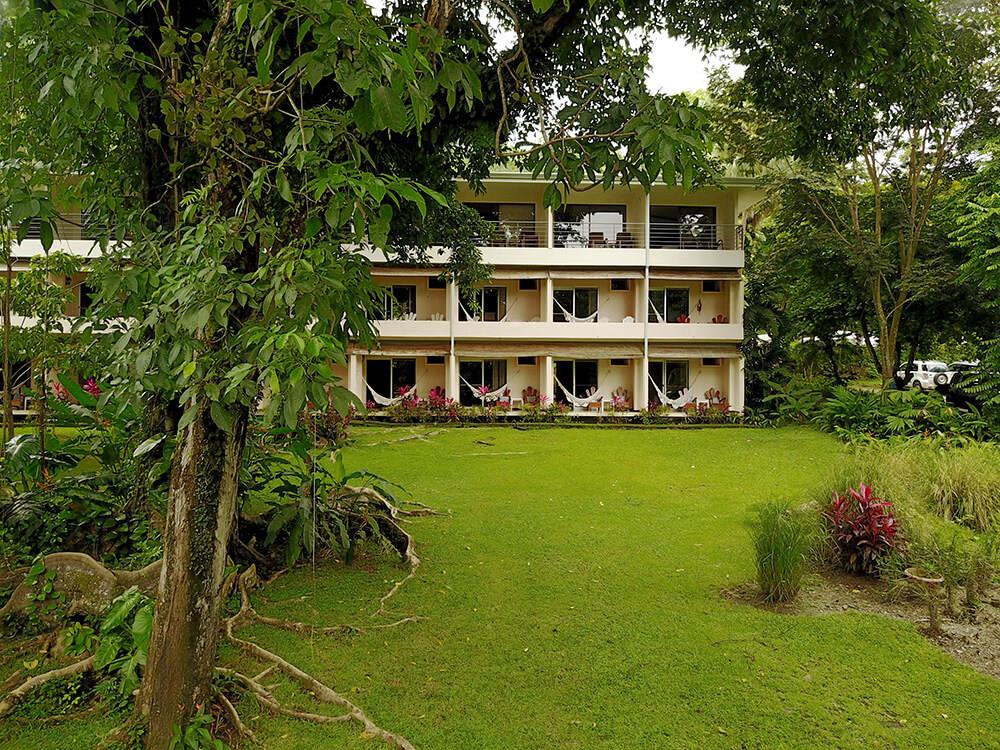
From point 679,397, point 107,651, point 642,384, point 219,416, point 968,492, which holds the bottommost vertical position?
point 107,651

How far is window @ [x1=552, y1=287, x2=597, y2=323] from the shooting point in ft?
59.4

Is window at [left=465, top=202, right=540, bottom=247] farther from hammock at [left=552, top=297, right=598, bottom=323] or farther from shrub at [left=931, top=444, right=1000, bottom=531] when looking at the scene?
shrub at [left=931, top=444, right=1000, bottom=531]

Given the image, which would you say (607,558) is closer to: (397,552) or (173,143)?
(397,552)

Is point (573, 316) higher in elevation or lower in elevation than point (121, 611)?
higher

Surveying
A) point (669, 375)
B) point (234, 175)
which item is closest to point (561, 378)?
point (669, 375)

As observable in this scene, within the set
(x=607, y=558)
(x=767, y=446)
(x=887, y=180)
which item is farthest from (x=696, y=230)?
(x=607, y=558)

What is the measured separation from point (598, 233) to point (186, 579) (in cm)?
1650

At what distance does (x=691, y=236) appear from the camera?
1811 cm

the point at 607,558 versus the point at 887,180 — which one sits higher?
the point at 887,180

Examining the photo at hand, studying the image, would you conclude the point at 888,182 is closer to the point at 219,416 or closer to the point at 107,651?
the point at 219,416

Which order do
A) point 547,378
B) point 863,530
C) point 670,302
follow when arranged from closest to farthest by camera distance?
point 863,530
point 547,378
point 670,302

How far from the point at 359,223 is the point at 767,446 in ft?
38.7

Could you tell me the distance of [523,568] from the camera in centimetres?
534

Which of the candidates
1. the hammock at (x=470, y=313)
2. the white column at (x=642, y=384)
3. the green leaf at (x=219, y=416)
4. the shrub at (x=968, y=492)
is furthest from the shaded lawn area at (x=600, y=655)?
→ the hammock at (x=470, y=313)
